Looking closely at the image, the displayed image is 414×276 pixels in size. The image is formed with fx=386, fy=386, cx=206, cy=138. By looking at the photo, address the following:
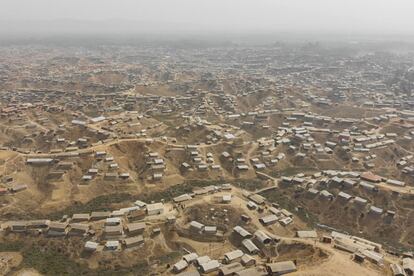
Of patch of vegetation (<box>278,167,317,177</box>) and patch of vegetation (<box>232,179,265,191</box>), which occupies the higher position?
patch of vegetation (<box>278,167,317,177</box>)

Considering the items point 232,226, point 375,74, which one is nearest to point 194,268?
point 232,226

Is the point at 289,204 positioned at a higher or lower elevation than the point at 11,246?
lower

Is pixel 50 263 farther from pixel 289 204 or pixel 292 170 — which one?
pixel 292 170

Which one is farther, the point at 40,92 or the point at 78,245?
the point at 40,92

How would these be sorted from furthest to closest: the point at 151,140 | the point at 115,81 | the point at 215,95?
the point at 115,81 < the point at 215,95 < the point at 151,140

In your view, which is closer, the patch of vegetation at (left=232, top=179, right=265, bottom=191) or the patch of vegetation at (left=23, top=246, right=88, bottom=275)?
the patch of vegetation at (left=23, top=246, right=88, bottom=275)

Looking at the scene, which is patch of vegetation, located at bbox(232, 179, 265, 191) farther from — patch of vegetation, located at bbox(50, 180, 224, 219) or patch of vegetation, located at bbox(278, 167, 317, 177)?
patch of vegetation, located at bbox(278, 167, 317, 177)

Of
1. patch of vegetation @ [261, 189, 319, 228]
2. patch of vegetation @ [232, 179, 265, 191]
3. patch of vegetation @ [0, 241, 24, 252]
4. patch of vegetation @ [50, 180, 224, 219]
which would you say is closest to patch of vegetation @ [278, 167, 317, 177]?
patch of vegetation @ [232, 179, 265, 191]

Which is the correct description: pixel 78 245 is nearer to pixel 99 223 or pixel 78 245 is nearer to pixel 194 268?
pixel 99 223

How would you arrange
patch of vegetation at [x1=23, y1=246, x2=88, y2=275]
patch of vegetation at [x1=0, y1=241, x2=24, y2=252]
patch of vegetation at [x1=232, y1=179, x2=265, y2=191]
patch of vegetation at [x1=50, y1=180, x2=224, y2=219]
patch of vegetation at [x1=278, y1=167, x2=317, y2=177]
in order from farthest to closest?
patch of vegetation at [x1=278, y1=167, x2=317, y2=177], patch of vegetation at [x1=232, y1=179, x2=265, y2=191], patch of vegetation at [x1=50, y1=180, x2=224, y2=219], patch of vegetation at [x1=0, y1=241, x2=24, y2=252], patch of vegetation at [x1=23, y1=246, x2=88, y2=275]

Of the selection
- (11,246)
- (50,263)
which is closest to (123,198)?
(11,246)

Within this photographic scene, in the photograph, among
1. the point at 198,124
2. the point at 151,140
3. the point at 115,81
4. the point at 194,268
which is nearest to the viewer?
the point at 194,268
